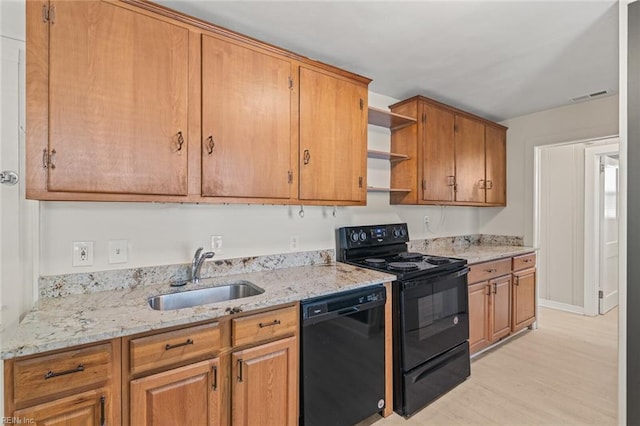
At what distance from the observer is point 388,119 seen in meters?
2.80

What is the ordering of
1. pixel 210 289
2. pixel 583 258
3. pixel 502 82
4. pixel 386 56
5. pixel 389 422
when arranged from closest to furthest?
pixel 210 289 → pixel 389 422 → pixel 386 56 → pixel 502 82 → pixel 583 258

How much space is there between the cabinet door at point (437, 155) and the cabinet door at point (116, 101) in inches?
81.6

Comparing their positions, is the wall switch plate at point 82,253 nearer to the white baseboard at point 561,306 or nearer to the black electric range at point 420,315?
the black electric range at point 420,315

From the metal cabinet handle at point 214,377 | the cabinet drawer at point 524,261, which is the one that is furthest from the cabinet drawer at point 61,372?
the cabinet drawer at point 524,261

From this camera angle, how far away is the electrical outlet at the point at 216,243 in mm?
2064

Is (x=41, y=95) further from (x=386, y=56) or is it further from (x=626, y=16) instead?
(x=626, y=16)

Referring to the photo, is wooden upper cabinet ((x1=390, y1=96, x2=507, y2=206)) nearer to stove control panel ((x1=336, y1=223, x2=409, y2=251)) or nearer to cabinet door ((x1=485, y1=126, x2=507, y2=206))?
cabinet door ((x1=485, y1=126, x2=507, y2=206))

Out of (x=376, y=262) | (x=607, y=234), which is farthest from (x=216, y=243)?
(x=607, y=234)

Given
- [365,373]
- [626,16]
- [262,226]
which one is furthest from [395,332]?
[626,16]

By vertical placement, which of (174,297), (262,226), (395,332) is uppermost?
(262,226)

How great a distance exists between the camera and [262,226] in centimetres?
228

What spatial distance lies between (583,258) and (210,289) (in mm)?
4592

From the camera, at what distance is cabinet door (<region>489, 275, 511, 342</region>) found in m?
2.99

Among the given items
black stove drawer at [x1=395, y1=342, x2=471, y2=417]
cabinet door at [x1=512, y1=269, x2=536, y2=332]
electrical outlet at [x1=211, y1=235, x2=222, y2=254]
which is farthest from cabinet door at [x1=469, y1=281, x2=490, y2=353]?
electrical outlet at [x1=211, y1=235, x2=222, y2=254]
